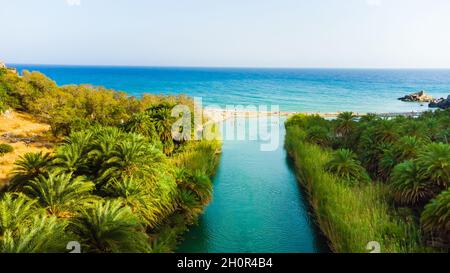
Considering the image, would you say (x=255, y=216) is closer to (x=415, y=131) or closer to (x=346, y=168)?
(x=346, y=168)

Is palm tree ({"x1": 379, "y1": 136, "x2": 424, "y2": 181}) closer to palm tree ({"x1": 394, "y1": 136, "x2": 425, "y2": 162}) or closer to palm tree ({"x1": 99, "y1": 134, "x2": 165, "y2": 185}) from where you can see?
palm tree ({"x1": 394, "y1": 136, "x2": 425, "y2": 162})

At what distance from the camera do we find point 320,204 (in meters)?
18.4

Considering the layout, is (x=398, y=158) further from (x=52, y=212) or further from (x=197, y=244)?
(x=52, y=212)

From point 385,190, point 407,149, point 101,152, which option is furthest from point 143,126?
point 407,149

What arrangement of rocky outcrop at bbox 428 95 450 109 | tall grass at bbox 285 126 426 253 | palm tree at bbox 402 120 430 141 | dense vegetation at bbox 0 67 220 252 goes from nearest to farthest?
dense vegetation at bbox 0 67 220 252 < tall grass at bbox 285 126 426 253 < palm tree at bbox 402 120 430 141 < rocky outcrop at bbox 428 95 450 109

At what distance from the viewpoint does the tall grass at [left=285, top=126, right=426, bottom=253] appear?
44.3 ft

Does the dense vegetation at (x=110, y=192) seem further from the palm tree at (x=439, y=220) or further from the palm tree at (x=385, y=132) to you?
the palm tree at (x=385, y=132)

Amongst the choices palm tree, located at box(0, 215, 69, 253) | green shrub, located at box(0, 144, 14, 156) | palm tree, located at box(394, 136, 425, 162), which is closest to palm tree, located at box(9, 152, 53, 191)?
palm tree, located at box(0, 215, 69, 253)

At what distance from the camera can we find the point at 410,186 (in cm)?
1772

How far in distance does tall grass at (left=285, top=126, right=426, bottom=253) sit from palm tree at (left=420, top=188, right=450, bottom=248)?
0.63 m

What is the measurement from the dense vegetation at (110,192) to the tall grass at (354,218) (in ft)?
22.1

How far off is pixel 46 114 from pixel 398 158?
130 feet

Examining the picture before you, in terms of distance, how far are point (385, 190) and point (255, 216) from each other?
301 inches
